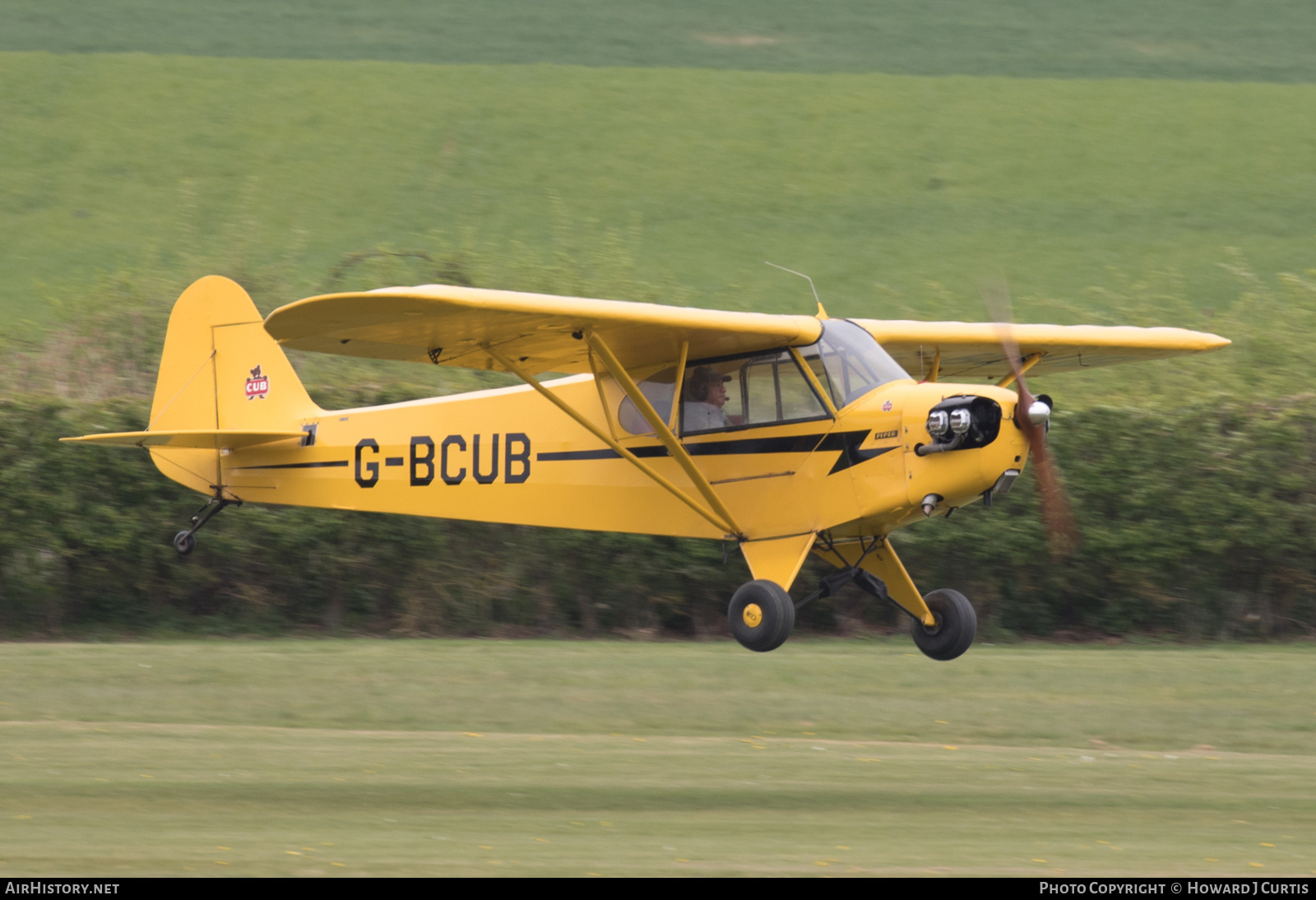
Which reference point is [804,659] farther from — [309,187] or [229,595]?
[309,187]

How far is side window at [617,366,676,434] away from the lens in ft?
39.2

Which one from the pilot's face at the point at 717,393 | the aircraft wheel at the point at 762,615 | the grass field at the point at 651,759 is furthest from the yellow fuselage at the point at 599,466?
the grass field at the point at 651,759

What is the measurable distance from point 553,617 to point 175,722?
6.50 m

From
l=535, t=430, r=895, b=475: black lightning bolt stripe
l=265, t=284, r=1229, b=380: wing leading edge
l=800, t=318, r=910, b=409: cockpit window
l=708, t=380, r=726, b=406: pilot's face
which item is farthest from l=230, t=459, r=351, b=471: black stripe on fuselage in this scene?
l=800, t=318, r=910, b=409: cockpit window

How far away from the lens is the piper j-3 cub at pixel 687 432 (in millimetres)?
10602

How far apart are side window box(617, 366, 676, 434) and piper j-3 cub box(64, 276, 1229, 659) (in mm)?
17

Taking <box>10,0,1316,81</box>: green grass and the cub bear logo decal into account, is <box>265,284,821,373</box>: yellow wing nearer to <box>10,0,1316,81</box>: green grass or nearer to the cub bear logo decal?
the cub bear logo decal

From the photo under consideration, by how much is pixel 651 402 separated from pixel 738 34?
95.7 ft

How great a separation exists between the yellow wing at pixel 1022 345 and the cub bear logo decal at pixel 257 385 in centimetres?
593

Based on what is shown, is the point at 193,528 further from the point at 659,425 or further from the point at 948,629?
the point at 948,629

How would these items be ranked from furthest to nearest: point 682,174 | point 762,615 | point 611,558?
point 682,174 < point 611,558 < point 762,615

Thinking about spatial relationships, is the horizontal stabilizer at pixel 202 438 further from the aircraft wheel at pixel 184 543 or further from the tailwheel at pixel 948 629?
the tailwheel at pixel 948 629

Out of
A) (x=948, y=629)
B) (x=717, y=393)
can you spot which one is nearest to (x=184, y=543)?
(x=717, y=393)

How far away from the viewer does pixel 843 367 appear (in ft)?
37.3
